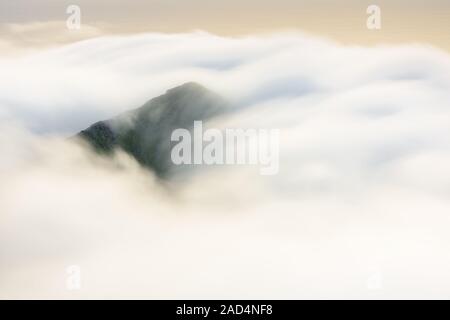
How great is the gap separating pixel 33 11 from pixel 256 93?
1698mm

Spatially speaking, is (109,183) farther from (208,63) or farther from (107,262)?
(208,63)

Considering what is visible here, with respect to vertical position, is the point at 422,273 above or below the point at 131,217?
below

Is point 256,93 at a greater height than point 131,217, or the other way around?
point 256,93

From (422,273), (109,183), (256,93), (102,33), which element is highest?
(102,33)

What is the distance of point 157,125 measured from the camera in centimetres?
386

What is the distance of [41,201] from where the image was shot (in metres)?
3.80

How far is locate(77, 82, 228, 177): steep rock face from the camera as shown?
12.6 ft

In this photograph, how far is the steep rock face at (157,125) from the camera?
3.84 metres

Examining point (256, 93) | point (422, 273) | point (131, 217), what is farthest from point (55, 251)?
point (422, 273)

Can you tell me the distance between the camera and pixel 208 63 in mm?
3916

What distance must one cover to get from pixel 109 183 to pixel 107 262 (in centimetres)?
55
